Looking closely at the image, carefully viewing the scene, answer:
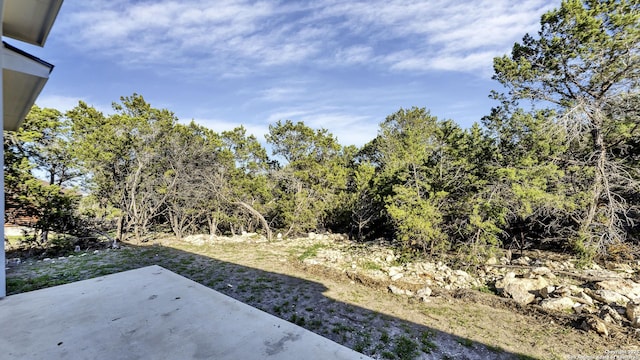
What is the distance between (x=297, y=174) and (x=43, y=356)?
8.94 metres

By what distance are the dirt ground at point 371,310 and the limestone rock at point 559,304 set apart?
0.51ft

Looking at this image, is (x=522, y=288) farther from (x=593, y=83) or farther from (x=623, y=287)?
(x=593, y=83)

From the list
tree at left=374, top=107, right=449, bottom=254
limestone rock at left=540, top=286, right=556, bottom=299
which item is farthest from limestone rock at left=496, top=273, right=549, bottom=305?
tree at left=374, top=107, right=449, bottom=254

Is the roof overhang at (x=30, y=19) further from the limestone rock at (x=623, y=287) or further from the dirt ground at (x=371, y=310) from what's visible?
the limestone rock at (x=623, y=287)

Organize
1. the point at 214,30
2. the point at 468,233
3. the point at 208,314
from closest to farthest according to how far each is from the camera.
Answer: the point at 208,314 < the point at 214,30 < the point at 468,233

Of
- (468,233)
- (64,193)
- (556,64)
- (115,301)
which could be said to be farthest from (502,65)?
(64,193)

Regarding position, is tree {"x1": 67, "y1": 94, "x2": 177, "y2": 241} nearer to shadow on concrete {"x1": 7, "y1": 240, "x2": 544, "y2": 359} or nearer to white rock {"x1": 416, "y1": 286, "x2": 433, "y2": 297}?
shadow on concrete {"x1": 7, "y1": 240, "x2": 544, "y2": 359}

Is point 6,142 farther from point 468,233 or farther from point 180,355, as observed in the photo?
point 468,233

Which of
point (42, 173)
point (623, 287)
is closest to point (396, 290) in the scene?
point (623, 287)

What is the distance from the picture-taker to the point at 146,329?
59.1 inches

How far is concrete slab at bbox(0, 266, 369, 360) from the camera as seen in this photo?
128cm

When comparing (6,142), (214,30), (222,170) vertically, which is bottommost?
(222,170)

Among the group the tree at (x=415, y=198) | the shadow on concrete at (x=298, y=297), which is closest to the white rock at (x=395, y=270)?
the tree at (x=415, y=198)

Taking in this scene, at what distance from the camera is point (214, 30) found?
5859 millimetres
